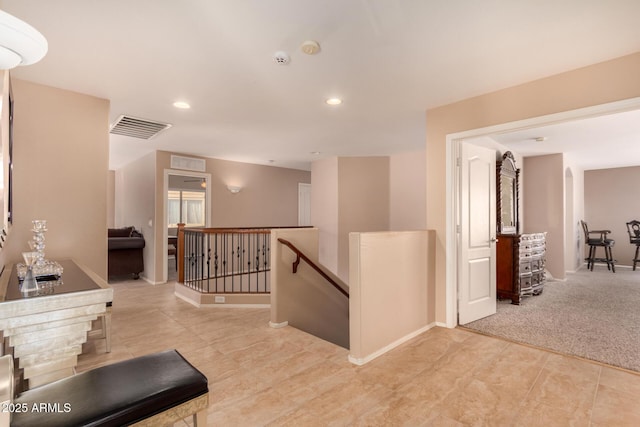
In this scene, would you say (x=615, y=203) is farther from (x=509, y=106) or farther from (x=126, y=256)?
(x=126, y=256)

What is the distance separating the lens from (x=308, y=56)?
236cm

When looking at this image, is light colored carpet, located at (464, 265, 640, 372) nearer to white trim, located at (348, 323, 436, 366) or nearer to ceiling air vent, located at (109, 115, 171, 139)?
white trim, located at (348, 323, 436, 366)

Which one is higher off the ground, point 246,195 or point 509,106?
point 509,106

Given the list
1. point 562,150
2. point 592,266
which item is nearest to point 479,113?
point 562,150

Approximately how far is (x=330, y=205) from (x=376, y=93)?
3810 millimetres

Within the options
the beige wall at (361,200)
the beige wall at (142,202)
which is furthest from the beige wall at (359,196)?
the beige wall at (142,202)

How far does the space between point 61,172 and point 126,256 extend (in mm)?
3433

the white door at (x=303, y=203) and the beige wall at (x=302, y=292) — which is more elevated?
the white door at (x=303, y=203)

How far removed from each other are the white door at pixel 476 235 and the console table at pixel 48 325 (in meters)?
3.40

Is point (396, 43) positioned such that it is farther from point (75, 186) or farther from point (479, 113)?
point (75, 186)

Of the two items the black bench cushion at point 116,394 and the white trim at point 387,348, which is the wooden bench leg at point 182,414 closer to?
the black bench cushion at point 116,394

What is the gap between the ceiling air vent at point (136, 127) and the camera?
394 cm

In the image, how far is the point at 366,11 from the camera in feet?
6.05

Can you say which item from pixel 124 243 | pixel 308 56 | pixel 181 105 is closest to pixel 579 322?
pixel 308 56
